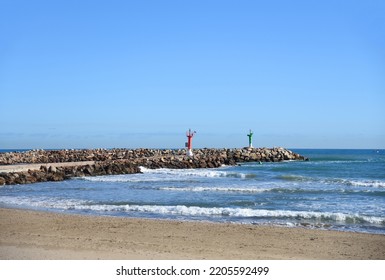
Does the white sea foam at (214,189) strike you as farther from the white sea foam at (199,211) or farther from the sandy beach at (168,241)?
the sandy beach at (168,241)

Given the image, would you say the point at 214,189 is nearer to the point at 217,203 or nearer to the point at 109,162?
the point at 217,203

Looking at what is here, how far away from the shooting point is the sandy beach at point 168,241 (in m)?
6.90

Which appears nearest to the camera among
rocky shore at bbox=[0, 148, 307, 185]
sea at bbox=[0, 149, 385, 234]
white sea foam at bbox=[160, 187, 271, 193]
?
sea at bbox=[0, 149, 385, 234]

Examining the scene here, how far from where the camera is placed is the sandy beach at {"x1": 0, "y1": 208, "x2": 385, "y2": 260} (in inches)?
272

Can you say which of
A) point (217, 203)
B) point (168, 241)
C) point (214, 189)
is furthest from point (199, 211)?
point (214, 189)

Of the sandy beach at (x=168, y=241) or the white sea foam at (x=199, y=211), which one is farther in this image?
the white sea foam at (x=199, y=211)

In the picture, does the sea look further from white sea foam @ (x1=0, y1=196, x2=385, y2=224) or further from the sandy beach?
the sandy beach

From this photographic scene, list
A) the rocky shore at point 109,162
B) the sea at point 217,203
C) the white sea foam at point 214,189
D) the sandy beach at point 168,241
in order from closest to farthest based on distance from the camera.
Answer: the sandy beach at point 168,241
the sea at point 217,203
the white sea foam at point 214,189
the rocky shore at point 109,162

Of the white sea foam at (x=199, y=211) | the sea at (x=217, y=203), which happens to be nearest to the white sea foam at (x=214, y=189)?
the sea at (x=217, y=203)

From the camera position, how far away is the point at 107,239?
8.12 meters

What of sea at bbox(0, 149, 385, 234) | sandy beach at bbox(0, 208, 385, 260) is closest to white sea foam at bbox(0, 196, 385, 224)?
sea at bbox(0, 149, 385, 234)

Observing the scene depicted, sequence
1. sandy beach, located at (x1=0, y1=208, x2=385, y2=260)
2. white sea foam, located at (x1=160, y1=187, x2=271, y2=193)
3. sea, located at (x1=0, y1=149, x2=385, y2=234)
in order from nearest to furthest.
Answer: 1. sandy beach, located at (x1=0, y1=208, x2=385, y2=260)
2. sea, located at (x1=0, y1=149, x2=385, y2=234)
3. white sea foam, located at (x1=160, y1=187, x2=271, y2=193)
